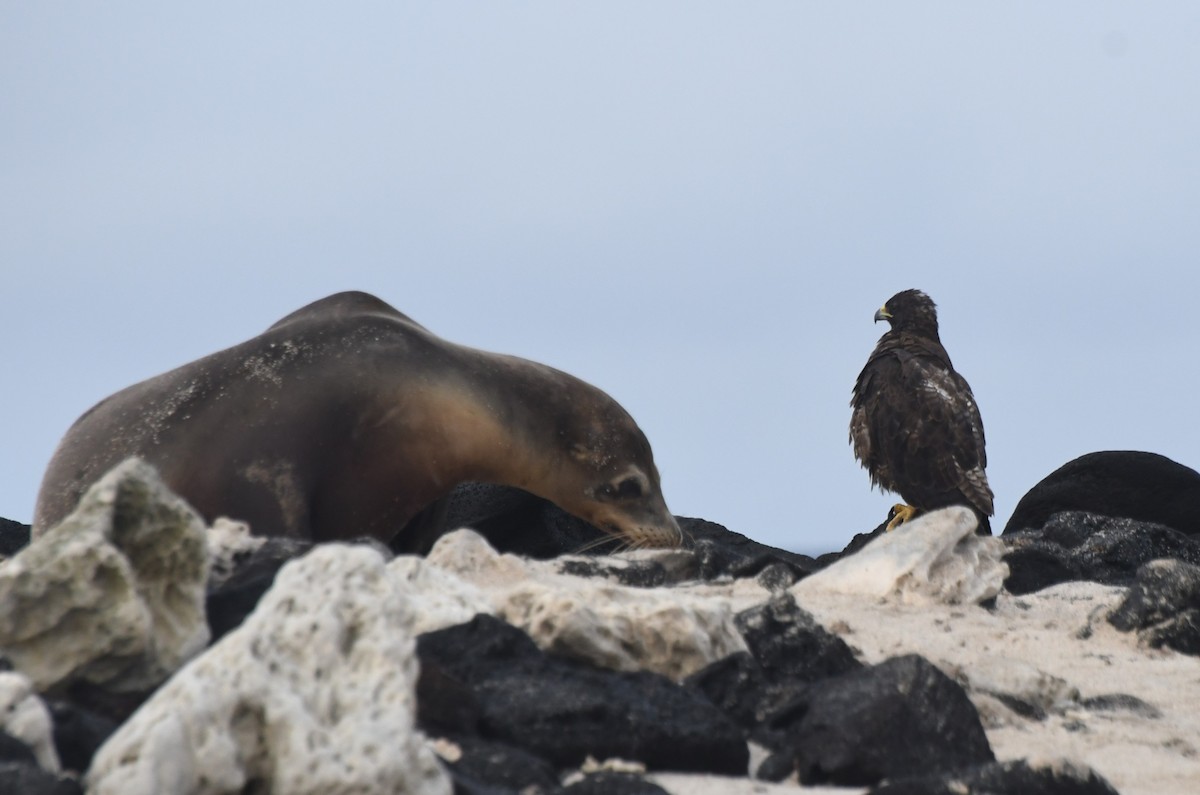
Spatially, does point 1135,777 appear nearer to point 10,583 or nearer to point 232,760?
point 232,760

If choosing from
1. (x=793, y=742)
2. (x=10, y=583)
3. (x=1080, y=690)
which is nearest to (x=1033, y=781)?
(x=793, y=742)

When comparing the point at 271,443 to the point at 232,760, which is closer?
the point at 232,760

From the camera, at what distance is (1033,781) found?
3.49 m

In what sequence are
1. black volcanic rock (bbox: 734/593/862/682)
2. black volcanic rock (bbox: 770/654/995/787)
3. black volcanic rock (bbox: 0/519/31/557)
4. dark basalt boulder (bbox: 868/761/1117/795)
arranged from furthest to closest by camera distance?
black volcanic rock (bbox: 0/519/31/557) → black volcanic rock (bbox: 734/593/862/682) → black volcanic rock (bbox: 770/654/995/787) → dark basalt boulder (bbox: 868/761/1117/795)

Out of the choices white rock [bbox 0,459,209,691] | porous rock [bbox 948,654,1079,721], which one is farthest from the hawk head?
white rock [bbox 0,459,209,691]

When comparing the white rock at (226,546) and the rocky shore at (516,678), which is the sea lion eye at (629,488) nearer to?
the rocky shore at (516,678)

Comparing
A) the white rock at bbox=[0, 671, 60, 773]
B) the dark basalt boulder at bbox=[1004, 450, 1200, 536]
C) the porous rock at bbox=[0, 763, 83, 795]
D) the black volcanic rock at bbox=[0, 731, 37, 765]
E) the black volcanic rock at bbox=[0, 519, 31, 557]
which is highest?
the dark basalt boulder at bbox=[1004, 450, 1200, 536]

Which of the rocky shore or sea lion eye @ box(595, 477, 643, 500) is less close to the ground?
sea lion eye @ box(595, 477, 643, 500)

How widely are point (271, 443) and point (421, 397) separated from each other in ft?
2.59

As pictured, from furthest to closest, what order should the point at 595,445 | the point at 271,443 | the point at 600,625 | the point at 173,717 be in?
the point at 595,445 → the point at 271,443 → the point at 600,625 → the point at 173,717

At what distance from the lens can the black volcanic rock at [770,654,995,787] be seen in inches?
146

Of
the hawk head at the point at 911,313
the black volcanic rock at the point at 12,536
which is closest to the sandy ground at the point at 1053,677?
the hawk head at the point at 911,313

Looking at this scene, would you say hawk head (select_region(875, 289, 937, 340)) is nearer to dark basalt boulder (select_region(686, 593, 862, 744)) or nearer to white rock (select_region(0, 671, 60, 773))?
dark basalt boulder (select_region(686, 593, 862, 744))

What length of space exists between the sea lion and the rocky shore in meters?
1.41
